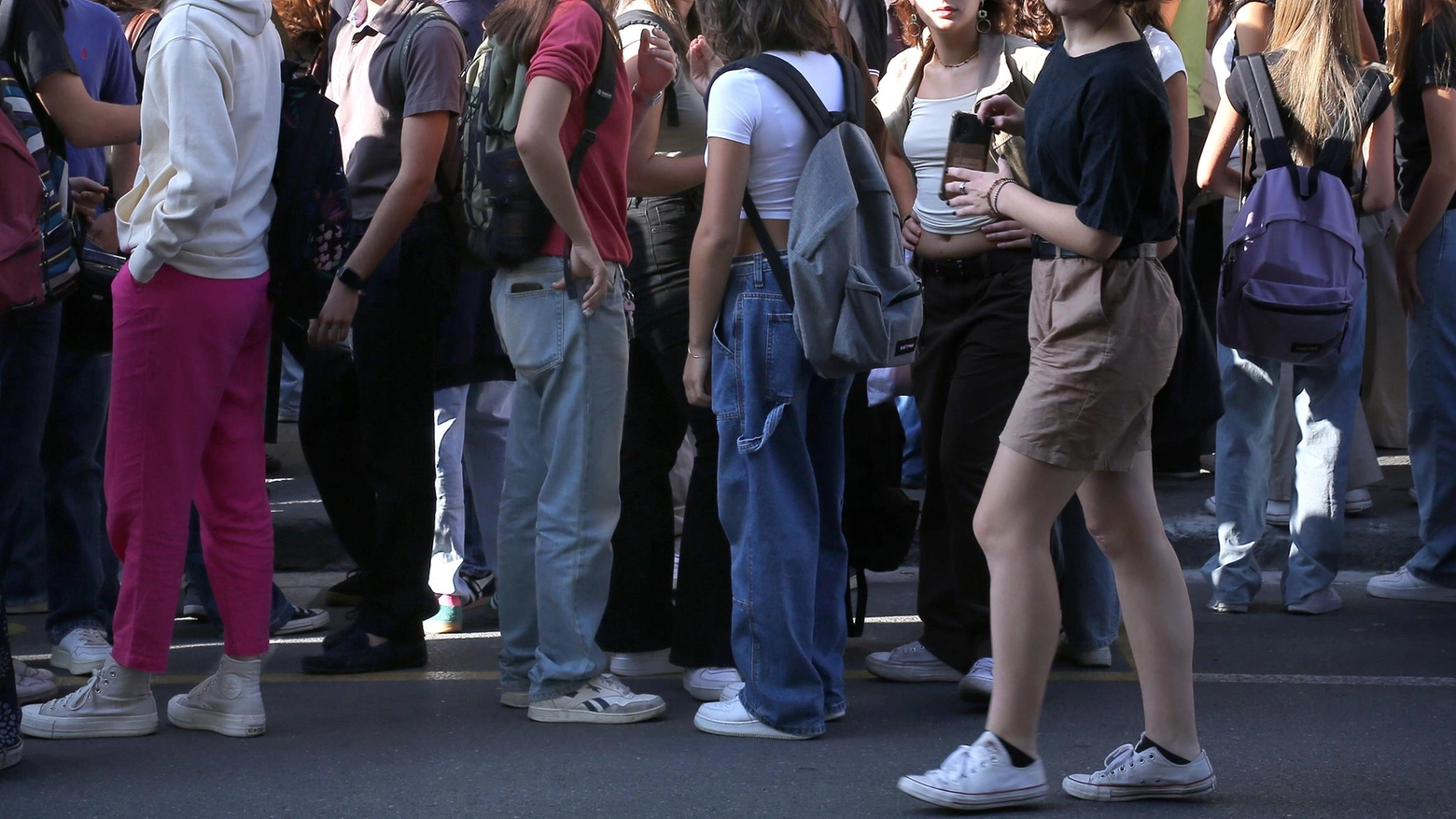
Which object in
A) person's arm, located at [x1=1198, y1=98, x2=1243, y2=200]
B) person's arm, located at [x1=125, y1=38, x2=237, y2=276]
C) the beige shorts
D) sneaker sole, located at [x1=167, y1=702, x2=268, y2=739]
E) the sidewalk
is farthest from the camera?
the sidewalk

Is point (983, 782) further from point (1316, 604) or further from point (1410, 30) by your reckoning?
point (1410, 30)

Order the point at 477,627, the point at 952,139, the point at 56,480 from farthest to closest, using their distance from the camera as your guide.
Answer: the point at 477,627 → the point at 56,480 → the point at 952,139

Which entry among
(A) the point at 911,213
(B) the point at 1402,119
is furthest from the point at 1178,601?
(B) the point at 1402,119

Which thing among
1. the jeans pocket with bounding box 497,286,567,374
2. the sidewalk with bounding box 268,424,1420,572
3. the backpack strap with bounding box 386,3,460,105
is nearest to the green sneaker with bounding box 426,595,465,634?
the sidewalk with bounding box 268,424,1420,572

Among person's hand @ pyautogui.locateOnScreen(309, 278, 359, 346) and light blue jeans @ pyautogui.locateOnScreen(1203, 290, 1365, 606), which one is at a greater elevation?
person's hand @ pyautogui.locateOnScreen(309, 278, 359, 346)

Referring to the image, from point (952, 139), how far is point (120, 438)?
2.13m

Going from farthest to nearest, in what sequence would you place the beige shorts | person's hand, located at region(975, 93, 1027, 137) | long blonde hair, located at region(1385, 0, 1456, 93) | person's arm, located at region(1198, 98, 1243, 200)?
long blonde hair, located at region(1385, 0, 1456, 93) < person's arm, located at region(1198, 98, 1243, 200) < person's hand, located at region(975, 93, 1027, 137) < the beige shorts

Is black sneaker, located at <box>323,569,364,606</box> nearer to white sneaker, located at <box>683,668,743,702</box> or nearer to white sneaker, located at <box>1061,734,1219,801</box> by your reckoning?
white sneaker, located at <box>683,668,743,702</box>

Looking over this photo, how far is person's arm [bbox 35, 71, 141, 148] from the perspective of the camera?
14.8 feet

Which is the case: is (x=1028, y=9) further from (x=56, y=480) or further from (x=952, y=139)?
(x=56, y=480)

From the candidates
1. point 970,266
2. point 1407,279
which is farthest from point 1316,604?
point 970,266

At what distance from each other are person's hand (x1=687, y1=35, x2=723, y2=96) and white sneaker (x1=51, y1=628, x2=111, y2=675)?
8.00ft

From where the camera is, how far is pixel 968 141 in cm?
380

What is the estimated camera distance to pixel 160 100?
3971mm
